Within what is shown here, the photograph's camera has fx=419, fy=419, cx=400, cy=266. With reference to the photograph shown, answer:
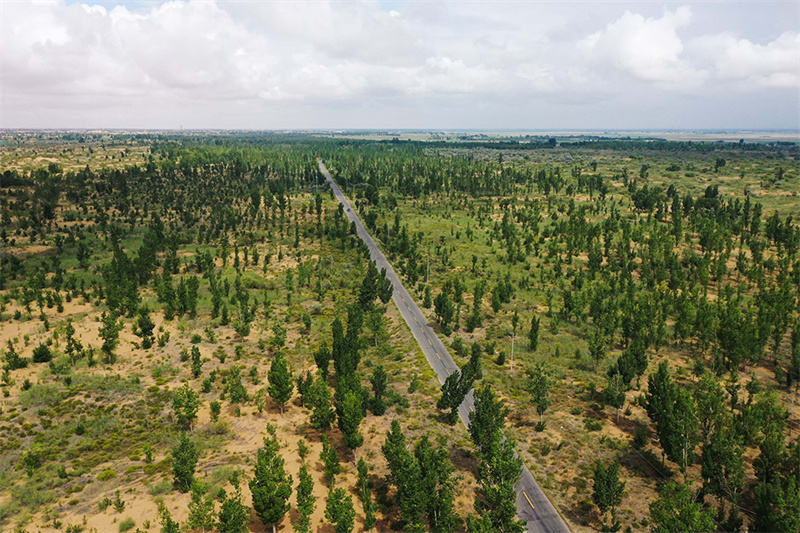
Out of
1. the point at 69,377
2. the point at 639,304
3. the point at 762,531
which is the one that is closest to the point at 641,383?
the point at 639,304

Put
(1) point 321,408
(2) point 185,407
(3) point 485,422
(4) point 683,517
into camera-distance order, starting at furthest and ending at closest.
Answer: (2) point 185,407 → (1) point 321,408 → (3) point 485,422 → (4) point 683,517

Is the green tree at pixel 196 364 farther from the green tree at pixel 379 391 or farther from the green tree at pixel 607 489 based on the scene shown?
the green tree at pixel 607 489

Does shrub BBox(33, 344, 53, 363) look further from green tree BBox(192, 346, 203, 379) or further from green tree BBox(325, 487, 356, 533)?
green tree BBox(325, 487, 356, 533)

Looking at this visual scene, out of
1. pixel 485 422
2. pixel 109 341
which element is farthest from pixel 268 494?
pixel 109 341

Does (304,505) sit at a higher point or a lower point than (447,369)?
higher

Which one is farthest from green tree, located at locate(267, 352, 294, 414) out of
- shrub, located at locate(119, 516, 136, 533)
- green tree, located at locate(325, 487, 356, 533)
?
green tree, located at locate(325, 487, 356, 533)

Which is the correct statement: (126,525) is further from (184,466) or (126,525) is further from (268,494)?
(268,494)
